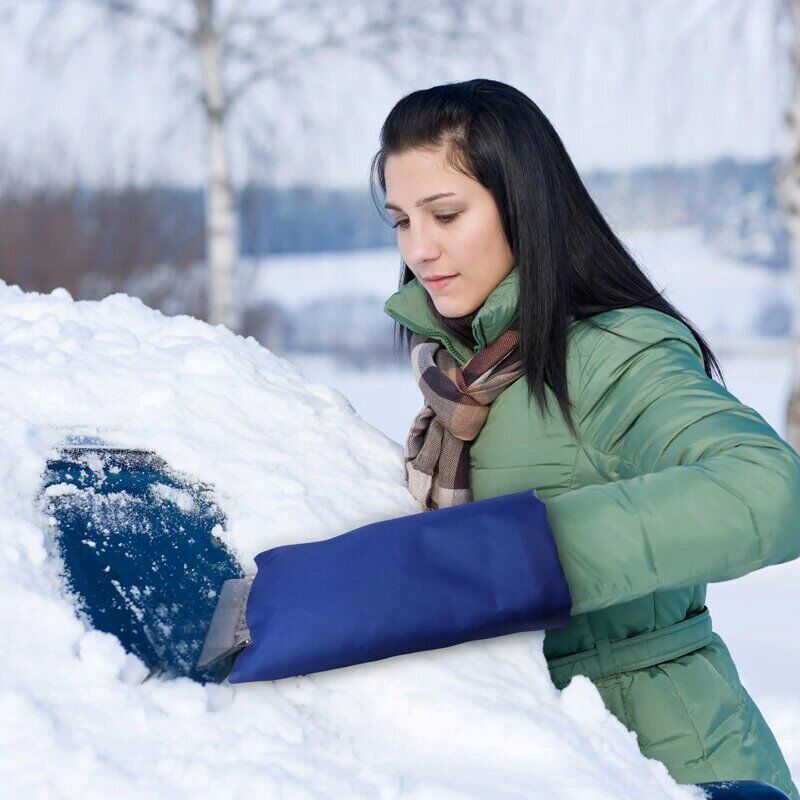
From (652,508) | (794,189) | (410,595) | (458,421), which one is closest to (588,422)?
(458,421)

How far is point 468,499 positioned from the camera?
1660 millimetres

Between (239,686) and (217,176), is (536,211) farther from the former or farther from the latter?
(217,176)

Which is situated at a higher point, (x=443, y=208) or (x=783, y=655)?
(x=443, y=208)

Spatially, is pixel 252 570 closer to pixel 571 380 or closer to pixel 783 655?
pixel 571 380

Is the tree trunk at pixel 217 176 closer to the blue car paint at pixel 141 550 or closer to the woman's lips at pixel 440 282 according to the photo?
the woman's lips at pixel 440 282

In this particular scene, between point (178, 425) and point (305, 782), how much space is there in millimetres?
588

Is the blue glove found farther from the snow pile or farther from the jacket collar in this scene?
the jacket collar

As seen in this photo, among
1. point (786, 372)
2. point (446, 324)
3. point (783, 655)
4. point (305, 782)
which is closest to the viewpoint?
point (305, 782)

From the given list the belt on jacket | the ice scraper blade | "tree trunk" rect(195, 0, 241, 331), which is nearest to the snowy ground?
the belt on jacket

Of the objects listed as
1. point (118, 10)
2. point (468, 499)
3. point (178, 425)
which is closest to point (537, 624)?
point (468, 499)

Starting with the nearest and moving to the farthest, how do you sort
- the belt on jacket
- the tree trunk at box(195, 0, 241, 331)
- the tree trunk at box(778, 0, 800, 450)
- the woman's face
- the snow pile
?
the snow pile, the belt on jacket, the woman's face, the tree trunk at box(778, 0, 800, 450), the tree trunk at box(195, 0, 241, 331)

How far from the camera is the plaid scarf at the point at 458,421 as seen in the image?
64.6 inches

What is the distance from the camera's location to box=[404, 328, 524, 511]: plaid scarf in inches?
64.6

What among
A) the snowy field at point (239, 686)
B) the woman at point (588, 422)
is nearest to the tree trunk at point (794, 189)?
the woman at point (588, 422)
